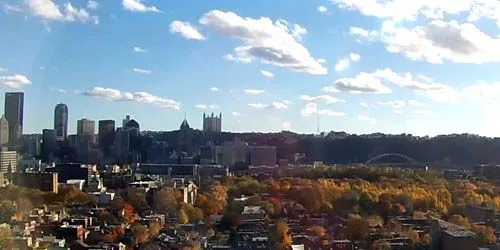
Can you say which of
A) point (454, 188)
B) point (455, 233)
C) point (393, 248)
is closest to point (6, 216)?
point (393, 248)

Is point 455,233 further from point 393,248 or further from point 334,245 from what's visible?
point 334,245

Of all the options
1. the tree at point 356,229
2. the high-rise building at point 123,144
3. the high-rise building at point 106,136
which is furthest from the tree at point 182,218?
the high-rise building at point 123,144

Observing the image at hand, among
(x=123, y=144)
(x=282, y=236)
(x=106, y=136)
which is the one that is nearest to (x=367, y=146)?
(x=123, y=144)

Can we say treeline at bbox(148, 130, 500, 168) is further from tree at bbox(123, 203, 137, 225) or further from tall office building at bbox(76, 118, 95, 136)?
tree at bbox(123, 203, 137, 225)

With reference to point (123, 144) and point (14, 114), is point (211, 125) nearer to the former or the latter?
point (123, 144)

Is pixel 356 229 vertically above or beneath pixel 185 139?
beneath

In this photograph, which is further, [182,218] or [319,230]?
[182,218]

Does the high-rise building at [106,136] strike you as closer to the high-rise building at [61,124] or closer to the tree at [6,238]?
the high-rise building at [61,124]
